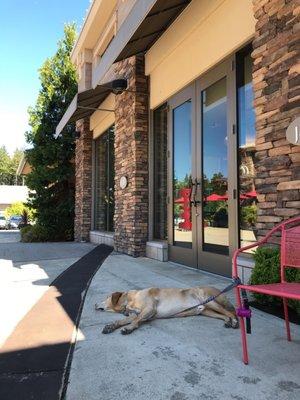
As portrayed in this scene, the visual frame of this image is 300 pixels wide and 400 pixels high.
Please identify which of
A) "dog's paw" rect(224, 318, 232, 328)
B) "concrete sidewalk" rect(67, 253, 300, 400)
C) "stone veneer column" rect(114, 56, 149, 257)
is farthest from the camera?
"stone veneer column" rect(114, 56, 149, 257)

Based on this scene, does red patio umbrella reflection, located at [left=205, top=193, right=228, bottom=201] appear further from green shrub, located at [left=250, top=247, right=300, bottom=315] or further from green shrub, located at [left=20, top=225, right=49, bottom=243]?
green shrub, located at [left=20, top=225, right=49, bottom=243]

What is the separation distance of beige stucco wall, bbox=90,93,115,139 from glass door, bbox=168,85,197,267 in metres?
3.53

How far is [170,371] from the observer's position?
8.72 ft

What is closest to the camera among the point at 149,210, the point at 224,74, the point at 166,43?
the point at 224,74

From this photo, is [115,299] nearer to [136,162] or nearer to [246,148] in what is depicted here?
[246,148]

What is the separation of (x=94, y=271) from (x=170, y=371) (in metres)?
4.16

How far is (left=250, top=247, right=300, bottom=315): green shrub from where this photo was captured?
11.7ft

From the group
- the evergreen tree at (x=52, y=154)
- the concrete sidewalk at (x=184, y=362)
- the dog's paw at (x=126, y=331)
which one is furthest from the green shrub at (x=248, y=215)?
the evergreen tree at (x=52, y=154)

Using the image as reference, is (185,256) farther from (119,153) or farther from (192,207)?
(119,153)

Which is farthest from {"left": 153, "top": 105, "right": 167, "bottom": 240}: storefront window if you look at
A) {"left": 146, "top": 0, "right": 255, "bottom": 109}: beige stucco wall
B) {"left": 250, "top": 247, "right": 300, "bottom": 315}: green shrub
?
{"left": 250, "top": 247, "right": 300, "bottom": 315}: green shrub

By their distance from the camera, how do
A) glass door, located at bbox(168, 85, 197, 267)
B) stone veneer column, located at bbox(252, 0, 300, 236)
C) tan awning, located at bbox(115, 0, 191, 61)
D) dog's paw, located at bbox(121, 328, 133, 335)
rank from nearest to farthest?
dog's paw, located at bbox(121, 328, 133, 335) < stone veneer column, located at bbox(252, 0, 300, 236) < tan awning, located at bbox(115, 0, 191, 61) < glass door, located at bbox(168, 85, 197, 267)

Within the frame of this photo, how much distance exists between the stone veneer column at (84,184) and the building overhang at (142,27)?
5.14m

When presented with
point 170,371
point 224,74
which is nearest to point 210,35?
point 224,74

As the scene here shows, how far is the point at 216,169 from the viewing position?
620 cm
